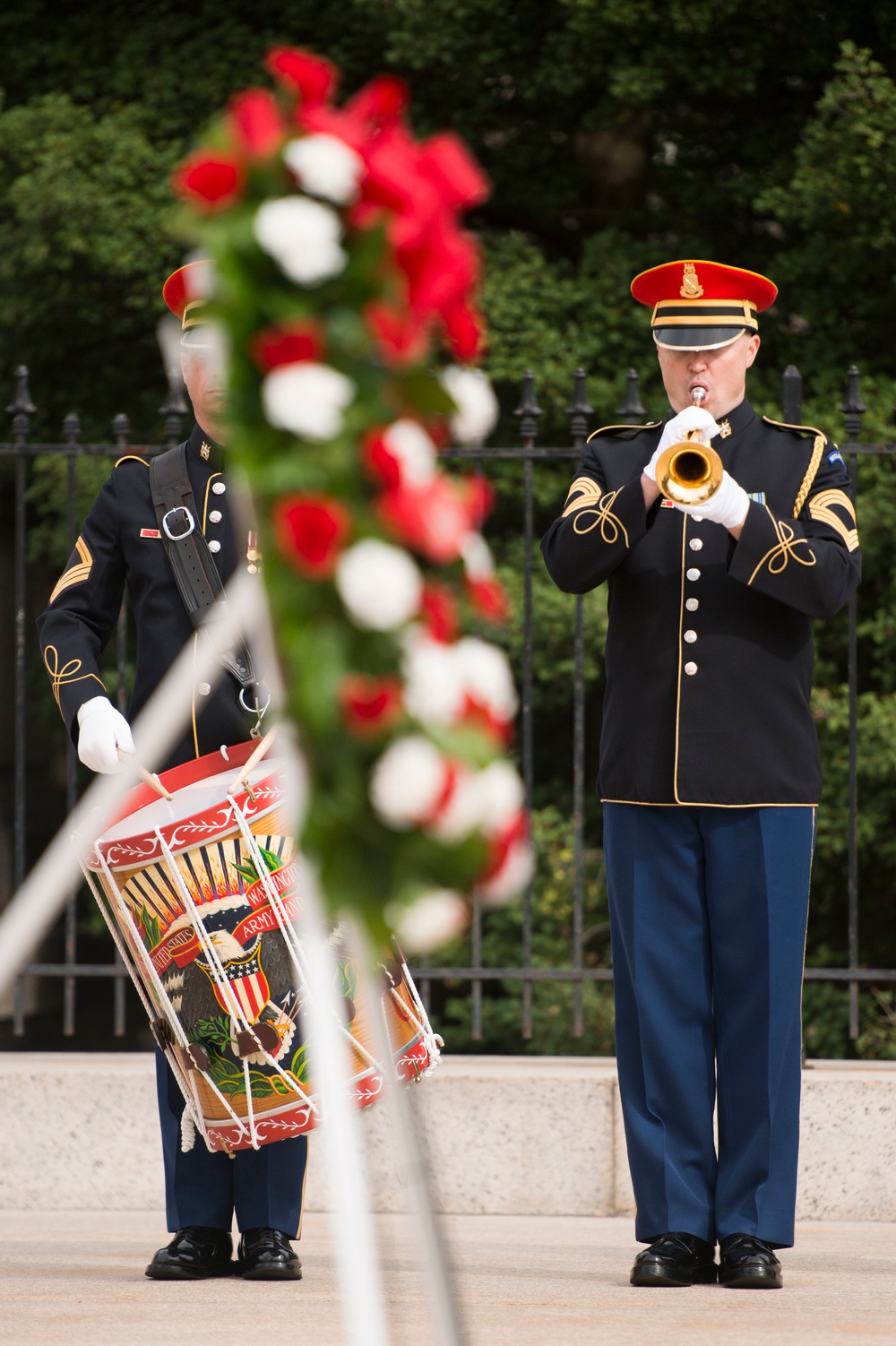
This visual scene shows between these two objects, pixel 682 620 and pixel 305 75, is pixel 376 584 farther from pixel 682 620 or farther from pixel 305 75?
pixel 682 620

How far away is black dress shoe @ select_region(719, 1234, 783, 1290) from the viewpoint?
3572 mm

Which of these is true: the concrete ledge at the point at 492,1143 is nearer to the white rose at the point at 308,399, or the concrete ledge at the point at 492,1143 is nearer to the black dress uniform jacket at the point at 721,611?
the black dress uniform jacket at the point at 721,611

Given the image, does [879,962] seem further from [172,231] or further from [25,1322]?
[172,231]

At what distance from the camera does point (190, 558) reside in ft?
12.1

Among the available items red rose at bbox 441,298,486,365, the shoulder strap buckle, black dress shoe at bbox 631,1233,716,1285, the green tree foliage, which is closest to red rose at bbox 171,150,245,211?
red rose at bbox 441,298,486,365

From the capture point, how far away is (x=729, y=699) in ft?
12.0

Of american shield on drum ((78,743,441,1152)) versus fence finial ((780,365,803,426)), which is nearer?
american shield on drum ((78,743,441,1152))

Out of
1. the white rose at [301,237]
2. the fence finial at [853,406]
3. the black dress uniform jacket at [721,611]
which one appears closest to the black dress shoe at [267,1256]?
the black dress uniform jacket at [721,611]

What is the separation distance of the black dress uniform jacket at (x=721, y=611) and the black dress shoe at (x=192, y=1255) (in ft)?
3.98

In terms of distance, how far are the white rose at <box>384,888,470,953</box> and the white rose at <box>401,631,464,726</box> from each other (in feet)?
0.59

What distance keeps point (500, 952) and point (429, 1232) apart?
623cm

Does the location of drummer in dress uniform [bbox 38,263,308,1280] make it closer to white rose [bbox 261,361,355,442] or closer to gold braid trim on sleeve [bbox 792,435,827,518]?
gold braid trim on sleeve [bbox 792,435,827,518]

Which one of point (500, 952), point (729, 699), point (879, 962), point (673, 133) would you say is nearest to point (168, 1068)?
point (729, 699)

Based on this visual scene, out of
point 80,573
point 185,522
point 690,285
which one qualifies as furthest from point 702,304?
point 80,573
